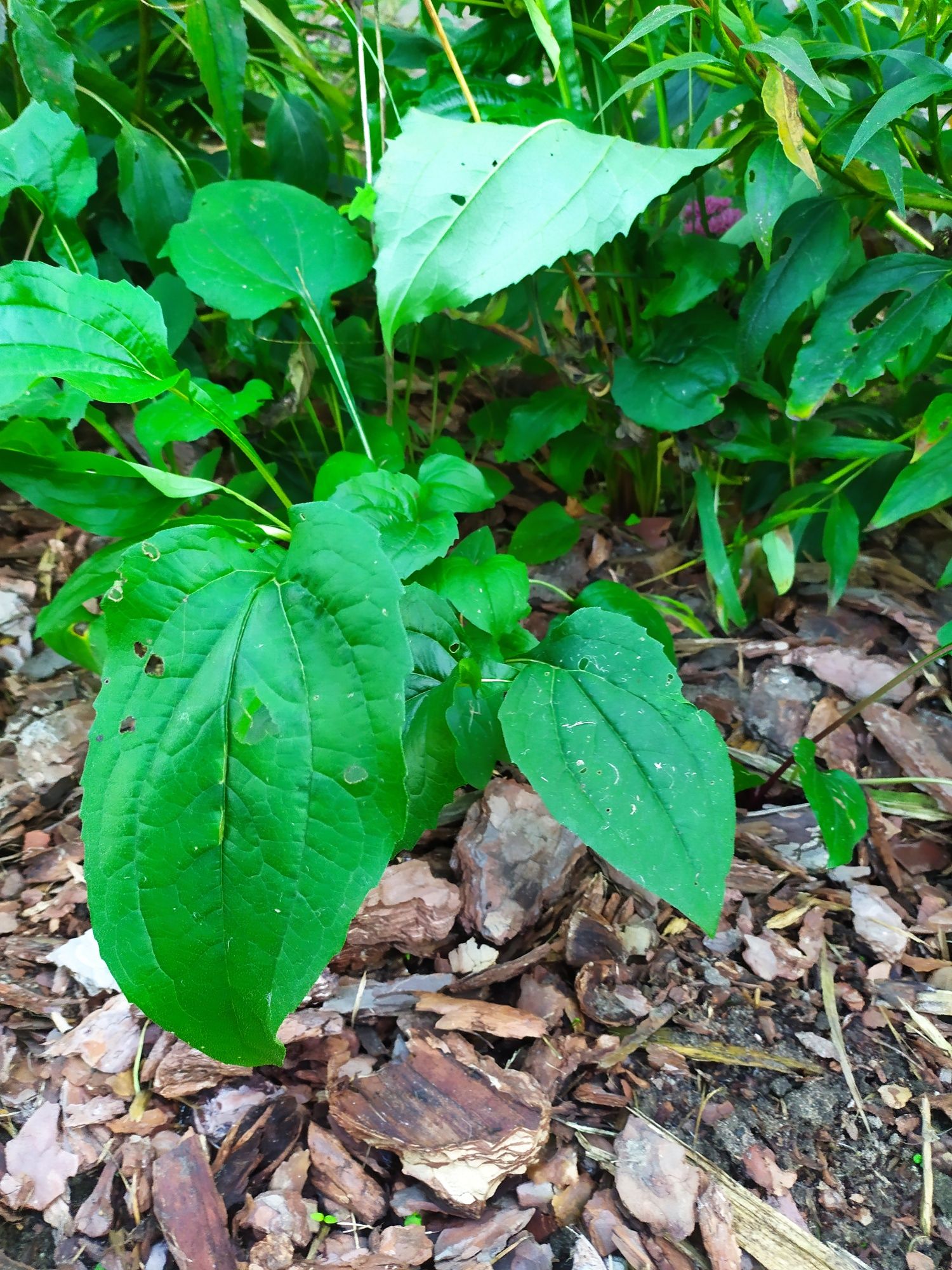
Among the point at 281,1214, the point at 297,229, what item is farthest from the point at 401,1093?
the point at 297,229

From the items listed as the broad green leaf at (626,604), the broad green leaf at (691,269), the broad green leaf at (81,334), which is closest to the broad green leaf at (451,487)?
the broad green leaf at (626,604)

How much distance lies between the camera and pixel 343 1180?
0.86 m

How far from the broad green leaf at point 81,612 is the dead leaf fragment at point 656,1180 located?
0.95 meters

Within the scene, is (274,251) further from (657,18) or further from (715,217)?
(715,217)

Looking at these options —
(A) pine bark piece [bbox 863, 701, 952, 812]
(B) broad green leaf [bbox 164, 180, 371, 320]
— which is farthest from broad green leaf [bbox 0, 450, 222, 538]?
(A) pine bark piece [bbox 863, 701, 952, 812]

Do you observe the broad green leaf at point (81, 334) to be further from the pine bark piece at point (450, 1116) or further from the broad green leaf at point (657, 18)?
the pine bark piece at point (450, 1116)

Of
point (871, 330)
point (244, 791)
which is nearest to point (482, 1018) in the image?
point (244, 791)

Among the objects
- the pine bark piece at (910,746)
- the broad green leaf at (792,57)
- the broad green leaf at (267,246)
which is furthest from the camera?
the pine bark piece at (910,746)

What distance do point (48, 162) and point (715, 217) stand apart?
3.49 feet

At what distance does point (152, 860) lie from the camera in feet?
2.19

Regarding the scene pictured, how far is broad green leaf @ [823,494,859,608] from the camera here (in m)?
1.26

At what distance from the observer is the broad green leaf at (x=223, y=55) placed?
3.82ft

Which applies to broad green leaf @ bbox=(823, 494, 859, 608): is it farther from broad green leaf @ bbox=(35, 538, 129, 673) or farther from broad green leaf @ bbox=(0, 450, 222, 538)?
broad green leaf @ bbox=(35, 538, 129, 673)

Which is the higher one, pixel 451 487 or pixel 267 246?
pixel 267 246
